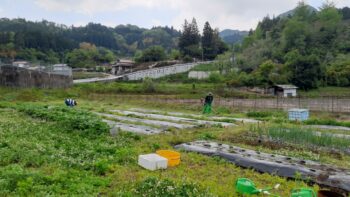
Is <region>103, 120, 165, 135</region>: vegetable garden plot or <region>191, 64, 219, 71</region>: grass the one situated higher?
<region>191, 64, 219, 71</region>: grass

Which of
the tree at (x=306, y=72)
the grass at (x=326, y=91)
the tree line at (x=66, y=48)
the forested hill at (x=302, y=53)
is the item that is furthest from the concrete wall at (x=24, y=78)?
the tree at (x=306, y=72)

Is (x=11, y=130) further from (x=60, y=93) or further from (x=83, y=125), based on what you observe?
(x=60, y=93)

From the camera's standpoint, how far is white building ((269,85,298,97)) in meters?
42.3

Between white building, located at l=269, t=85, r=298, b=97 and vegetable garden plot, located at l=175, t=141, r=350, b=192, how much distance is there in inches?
1408

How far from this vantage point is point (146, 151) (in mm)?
8328

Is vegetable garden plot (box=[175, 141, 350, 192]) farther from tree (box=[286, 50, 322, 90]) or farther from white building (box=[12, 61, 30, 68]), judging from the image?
tree (box=[286, 50, 322, 90])

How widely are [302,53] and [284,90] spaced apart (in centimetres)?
2309

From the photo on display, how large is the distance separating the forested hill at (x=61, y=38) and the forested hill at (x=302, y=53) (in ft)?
118

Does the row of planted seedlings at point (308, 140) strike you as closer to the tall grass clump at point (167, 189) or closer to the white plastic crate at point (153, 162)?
the white plastic crate at point (153, 162)

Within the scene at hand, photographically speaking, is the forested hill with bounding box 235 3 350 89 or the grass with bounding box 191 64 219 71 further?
the grass with bounding box 191 64 219 71

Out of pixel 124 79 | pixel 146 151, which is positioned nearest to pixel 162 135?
pixel 146 151

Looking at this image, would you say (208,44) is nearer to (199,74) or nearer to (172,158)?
(199,74)

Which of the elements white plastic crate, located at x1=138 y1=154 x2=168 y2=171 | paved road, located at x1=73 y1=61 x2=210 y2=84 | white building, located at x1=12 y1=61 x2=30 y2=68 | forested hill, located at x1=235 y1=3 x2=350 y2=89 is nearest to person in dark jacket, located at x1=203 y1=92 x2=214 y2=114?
white plastic crate, located at x1=138 y1=154 x2=168 y2=171

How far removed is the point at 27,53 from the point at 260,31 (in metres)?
59.3
